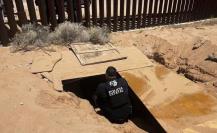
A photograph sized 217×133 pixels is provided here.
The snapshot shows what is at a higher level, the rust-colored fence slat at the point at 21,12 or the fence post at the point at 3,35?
the rust-colored fence slat at the point at 21,12

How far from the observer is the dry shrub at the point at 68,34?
7.38 m

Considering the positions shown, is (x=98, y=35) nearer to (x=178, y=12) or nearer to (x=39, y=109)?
(x=178, y=12)

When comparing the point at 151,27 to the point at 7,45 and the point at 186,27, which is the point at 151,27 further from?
the point at 7,45

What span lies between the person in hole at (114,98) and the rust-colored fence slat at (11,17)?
2.97 meters

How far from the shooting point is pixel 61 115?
15.8 feet

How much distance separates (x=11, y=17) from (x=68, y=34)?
1.41m

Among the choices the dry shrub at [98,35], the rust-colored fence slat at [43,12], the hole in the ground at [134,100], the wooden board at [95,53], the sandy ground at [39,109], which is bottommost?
the hole in the ground at [134,100]

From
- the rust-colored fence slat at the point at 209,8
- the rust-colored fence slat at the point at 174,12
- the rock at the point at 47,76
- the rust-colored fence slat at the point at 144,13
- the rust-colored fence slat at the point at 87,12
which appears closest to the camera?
the rock at the point at 47,76

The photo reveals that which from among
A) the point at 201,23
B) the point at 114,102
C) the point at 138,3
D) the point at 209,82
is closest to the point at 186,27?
the point at 201,23

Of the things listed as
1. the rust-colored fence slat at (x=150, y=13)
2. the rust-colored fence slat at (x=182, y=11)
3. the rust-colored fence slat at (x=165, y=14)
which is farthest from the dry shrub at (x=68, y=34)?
the rust-colored fence slat at (x=182, y=11)

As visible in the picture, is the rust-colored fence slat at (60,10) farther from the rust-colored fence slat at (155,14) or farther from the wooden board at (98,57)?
the rust-colored fence slat at (155,14)

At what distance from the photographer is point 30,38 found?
7129mm

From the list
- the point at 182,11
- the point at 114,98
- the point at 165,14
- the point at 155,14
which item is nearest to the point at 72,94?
the point at 114,98

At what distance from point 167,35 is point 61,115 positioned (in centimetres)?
438
